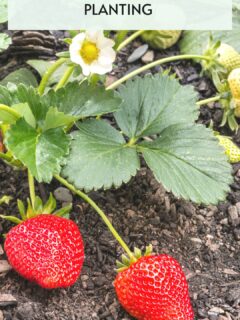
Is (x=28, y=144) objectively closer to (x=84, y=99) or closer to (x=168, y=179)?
(x=84, y=99)

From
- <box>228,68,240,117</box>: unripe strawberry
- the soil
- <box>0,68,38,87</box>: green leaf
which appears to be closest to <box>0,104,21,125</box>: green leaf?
the soil

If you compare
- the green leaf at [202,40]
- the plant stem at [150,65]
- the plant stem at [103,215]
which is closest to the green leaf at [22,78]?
the plant stem at [150,65]

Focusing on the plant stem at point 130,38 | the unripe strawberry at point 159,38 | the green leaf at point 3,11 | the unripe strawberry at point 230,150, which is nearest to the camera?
the green leaf at point 3,11

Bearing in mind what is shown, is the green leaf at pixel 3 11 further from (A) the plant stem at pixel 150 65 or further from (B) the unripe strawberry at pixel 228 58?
(B) the unripe strawberry at pixel 228 58

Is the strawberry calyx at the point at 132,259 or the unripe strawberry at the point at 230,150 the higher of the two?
the unripe strawberry at the point at 230,150

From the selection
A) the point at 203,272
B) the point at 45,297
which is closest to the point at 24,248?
the point at 45,297

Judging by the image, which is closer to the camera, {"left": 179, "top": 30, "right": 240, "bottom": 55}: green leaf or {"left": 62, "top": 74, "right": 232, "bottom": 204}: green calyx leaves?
{"left": 62, "top": 74, "right": 232, "bottom": 204}: green calyx leaves

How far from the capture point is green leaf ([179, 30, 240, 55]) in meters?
1.90

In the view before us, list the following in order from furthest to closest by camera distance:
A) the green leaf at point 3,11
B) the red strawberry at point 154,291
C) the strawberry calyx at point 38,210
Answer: the green leaf at point 3,11 < the strawberry calyx at point 38,210 < the red strawberry at point 154,291

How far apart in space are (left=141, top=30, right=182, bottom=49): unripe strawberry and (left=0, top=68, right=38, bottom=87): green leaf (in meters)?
0.34

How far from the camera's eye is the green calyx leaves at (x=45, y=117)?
1.34m

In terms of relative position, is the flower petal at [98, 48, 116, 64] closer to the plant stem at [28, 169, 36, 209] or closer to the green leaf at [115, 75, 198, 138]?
the green leaf at [115, 75, 198, 138]

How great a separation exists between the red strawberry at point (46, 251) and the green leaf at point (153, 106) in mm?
259

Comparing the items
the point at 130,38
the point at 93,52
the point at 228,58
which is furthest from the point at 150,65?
the point at 93,52
